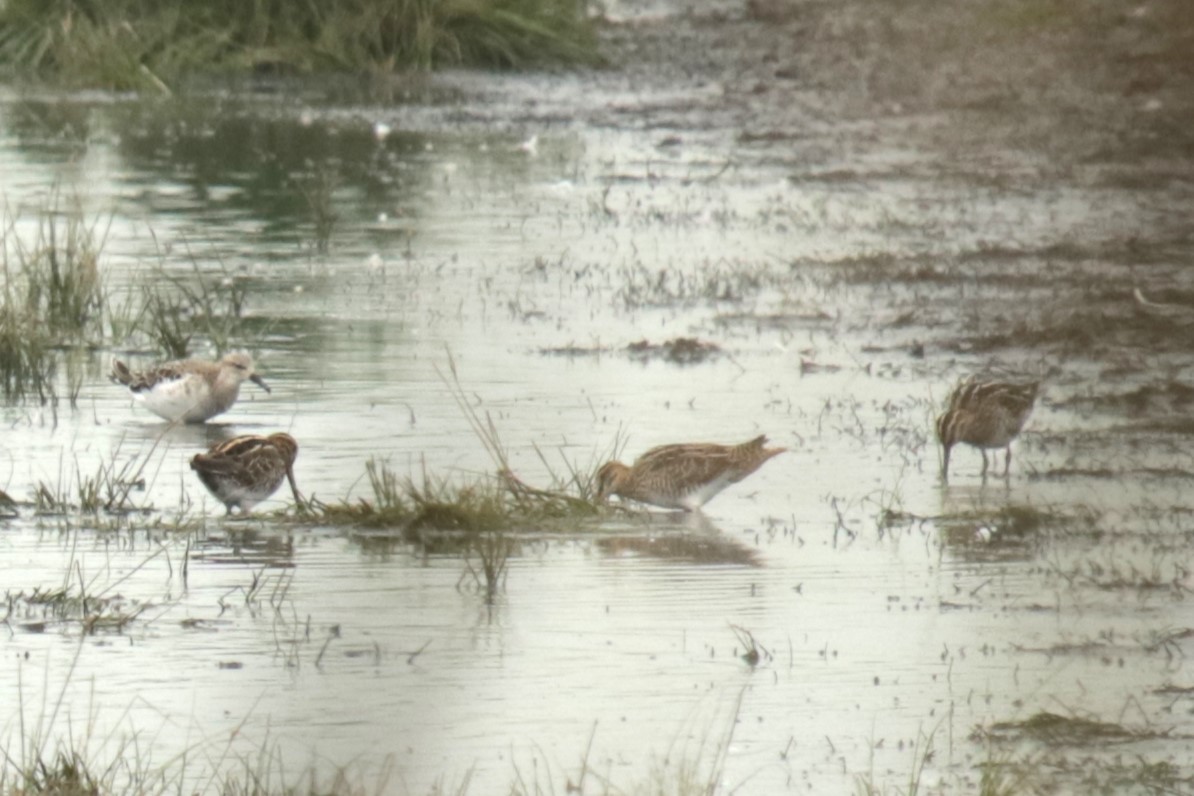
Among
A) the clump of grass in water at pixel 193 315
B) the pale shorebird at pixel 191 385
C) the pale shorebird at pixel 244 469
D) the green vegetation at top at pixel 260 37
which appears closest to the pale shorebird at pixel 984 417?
the pale shorebird at pixel 244 469

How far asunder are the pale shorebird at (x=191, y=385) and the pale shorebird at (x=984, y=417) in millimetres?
3466

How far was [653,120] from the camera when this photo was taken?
28734 mm

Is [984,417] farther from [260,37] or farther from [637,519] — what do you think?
[260,37]

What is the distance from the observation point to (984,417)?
36.0 feet

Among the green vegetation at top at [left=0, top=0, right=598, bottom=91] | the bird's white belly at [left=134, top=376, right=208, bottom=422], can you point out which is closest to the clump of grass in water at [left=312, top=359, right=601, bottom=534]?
the bird's white belly at [left=134, top=376, right=208, bottom=422]

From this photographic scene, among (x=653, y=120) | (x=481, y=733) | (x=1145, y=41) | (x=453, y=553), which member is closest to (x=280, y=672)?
(x=481, y=733)

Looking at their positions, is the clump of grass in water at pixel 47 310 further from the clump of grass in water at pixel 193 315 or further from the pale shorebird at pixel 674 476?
the pale shorebird at pixel 674 476

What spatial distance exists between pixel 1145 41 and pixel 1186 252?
6.86 m

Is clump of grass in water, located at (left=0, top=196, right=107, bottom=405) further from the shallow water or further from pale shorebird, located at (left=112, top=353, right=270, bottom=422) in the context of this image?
pale shorebird, located at (left=112, top=353, right=270, bottom=422)

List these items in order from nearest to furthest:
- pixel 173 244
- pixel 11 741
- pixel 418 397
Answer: pixel 11 741, pixel 418 397, pixel 173 244

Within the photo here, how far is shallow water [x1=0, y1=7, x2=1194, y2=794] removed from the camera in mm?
7457

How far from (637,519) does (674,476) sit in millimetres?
247

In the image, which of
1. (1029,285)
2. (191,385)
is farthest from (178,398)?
(1029,285)

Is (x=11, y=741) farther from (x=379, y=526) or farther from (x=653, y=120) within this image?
(x=653, y=120)
